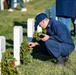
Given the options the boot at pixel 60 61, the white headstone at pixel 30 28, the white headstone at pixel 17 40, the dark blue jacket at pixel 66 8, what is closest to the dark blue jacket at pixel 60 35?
the boot at pixel 60 61

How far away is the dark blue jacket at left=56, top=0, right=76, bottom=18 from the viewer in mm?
9953

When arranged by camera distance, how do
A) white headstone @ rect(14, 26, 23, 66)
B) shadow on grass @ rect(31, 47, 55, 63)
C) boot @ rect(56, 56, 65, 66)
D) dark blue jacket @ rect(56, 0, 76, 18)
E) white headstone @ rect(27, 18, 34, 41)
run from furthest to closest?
dark blue jacket @ rect(56, 0, 76, 18), white headstone @ rect(27, 18, 34, 41), shadow on grass @ rect(31, 47, 55, 63), boot @ rect(56, 56, 65, 66), white headstone @ rect(14, 26, 23, 66)

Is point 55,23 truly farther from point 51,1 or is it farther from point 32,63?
point 51,1

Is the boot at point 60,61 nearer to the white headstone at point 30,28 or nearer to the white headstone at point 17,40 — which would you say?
the white headstone at point 17,40

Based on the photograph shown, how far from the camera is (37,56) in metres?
7.68

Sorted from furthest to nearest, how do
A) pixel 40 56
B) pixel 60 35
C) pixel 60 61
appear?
1. pixel 40 56
2. pixel 60 61
3. pixel 60 35

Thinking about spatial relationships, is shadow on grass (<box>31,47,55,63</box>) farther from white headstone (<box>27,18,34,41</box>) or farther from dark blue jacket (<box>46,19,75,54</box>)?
dark blue jacket (<box>46,19,75,54</box>)

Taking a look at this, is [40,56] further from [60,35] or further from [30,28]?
[60,35]

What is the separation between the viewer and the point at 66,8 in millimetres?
10000

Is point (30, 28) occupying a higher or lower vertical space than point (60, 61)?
higher

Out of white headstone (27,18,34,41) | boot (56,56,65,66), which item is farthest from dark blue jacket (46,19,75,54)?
white headstone (27,18,34,41)

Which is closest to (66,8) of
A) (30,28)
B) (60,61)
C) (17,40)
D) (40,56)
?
(30,28)

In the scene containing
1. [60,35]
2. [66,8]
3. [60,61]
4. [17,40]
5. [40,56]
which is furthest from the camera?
[66,8]

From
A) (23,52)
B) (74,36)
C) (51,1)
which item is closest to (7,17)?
(74,36)
